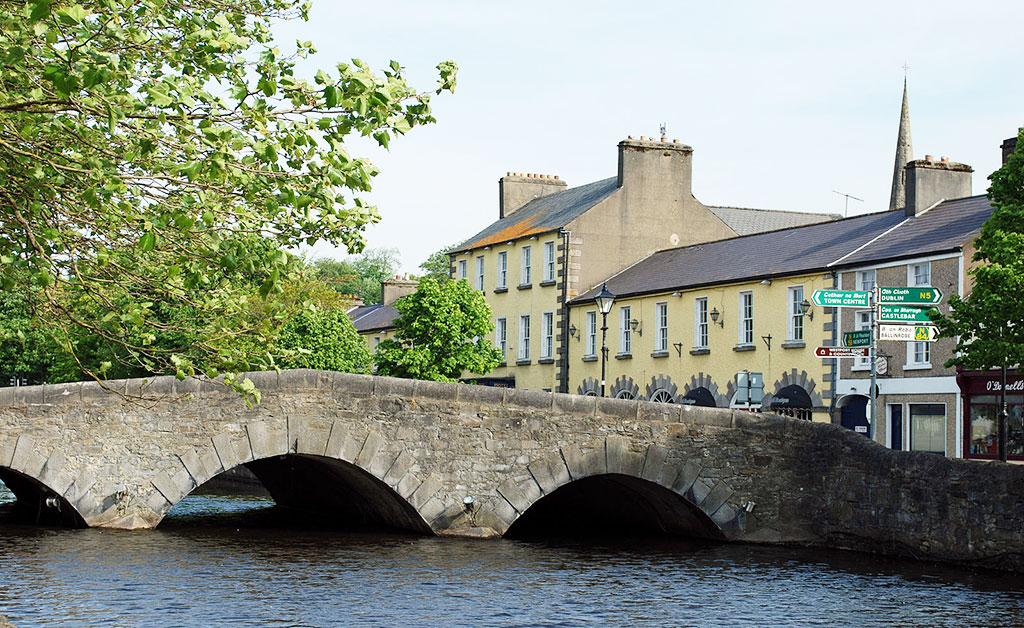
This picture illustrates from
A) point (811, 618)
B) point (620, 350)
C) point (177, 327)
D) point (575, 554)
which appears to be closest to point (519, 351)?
point (620, 350)

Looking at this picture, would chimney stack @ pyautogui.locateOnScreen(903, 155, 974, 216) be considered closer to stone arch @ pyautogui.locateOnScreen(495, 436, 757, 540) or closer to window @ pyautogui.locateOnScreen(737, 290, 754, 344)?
window @ pyautogui.locateOnScreen(737, 290, 754, 344)

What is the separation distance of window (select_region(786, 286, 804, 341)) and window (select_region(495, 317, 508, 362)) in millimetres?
14870

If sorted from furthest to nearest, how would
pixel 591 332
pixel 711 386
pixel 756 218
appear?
pixel 756 218, pixel 591 332, pixel 711 386

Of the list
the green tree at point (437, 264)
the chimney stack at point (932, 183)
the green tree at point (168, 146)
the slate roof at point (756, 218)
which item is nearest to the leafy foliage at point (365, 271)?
the green tree at point (437, 264)

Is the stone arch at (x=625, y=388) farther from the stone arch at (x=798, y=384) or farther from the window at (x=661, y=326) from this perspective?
the stone arch at (x=798, y=384)

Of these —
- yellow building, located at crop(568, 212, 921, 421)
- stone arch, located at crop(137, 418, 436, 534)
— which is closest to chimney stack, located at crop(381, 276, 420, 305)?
yellow building, located at crop(568, 212, 921, 421)

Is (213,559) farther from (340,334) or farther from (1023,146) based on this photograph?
(340,334)

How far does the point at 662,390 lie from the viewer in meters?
38.7

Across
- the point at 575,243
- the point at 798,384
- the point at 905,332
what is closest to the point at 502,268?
the point at 575,243

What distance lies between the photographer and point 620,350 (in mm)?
40656

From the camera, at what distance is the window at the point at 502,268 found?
47.3 meters

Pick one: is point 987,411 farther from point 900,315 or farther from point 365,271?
point 365,271

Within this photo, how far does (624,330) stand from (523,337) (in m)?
6.14

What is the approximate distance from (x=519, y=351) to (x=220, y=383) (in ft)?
92.0
